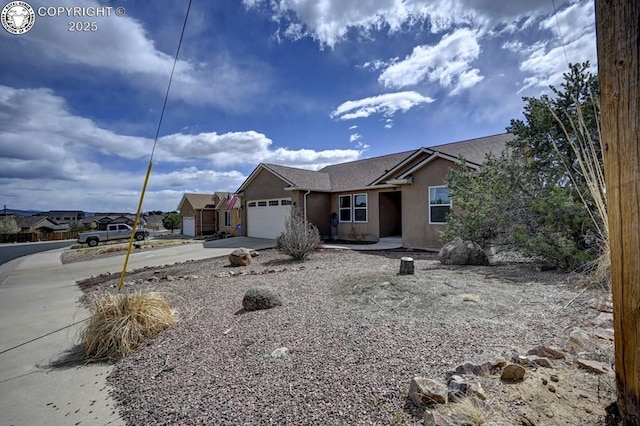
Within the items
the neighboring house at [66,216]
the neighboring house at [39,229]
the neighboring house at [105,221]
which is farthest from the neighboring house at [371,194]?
the neighboring house at [66,216]

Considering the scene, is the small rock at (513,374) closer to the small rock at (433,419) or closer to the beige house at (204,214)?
the small rock at (433,419)

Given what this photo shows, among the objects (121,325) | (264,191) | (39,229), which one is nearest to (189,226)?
(264,191)

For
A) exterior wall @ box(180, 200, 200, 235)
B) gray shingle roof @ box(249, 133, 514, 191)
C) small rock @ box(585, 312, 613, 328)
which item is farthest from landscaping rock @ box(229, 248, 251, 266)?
exterior wall @ box(180, 200, 200, 235)

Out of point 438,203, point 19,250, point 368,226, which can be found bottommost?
point 19,250

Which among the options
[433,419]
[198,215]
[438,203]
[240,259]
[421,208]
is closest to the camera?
[433,419]

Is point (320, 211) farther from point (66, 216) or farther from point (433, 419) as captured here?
point (66, 216)

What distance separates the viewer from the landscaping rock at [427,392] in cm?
200

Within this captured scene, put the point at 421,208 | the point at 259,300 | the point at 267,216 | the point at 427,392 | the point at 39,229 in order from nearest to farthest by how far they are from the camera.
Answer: the point at 427,392, the point at 259,300, the point at 421,208, the point at 267,216, the point at 39,229

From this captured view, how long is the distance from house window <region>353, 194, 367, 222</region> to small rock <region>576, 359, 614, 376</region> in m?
13.4

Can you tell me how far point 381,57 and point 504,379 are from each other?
33.2 ft

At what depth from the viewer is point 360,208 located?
15828 millimetres

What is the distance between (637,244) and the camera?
1.22 metres

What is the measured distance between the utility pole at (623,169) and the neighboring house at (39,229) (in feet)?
151

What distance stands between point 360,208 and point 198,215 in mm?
18596
